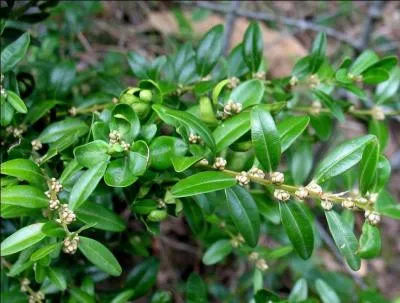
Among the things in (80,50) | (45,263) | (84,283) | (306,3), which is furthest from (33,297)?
(306,3)

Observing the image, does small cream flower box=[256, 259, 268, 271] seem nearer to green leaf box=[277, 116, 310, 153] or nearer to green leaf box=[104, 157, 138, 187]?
green leaf box=[277, 116, 310, 153]

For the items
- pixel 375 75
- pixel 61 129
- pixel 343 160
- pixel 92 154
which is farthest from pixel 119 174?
pixel 375 75

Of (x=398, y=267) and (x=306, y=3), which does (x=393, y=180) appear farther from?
(x=306, y=3)

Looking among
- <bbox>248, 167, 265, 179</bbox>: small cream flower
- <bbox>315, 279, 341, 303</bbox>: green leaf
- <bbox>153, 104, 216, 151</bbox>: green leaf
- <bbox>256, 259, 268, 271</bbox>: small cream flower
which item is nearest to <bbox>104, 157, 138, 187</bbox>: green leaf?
<bbox>153, 104, 216, 151</bbox>: green leaf

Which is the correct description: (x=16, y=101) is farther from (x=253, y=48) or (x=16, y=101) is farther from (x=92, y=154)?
(x=253, y=48)

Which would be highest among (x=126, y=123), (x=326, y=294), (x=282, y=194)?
(x=126, y=123)

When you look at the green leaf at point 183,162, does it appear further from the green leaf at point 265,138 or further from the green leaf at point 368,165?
the green leaf at point 368,165
